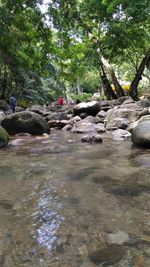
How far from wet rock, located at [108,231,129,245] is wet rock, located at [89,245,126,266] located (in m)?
0.07

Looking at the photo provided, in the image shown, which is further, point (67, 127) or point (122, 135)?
point (67, 127)

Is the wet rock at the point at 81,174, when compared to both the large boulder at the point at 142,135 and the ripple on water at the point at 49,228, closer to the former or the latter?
the ripple on water at the point at 49,228

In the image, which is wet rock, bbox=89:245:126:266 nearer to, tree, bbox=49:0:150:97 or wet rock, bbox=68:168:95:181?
wet rock, bbox=68:168:95:181

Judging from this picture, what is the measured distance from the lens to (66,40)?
396 inches

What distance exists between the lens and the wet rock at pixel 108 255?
6.91 ft

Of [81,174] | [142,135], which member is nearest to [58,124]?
[142,135]

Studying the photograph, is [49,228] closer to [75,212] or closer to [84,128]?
[75,212]

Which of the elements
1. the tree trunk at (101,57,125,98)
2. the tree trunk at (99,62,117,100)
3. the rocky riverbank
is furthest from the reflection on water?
the tree trunk at (99,62,117,100)

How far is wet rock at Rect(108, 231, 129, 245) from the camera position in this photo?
2.38 m

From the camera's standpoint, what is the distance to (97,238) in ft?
8.02

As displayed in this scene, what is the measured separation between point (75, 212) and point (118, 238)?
676 millimetres

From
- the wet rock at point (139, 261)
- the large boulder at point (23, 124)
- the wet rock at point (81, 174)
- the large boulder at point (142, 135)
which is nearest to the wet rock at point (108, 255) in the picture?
the wet rock at point (139, 261)

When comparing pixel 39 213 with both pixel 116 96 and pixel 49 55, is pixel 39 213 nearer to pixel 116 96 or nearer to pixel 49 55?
pixel 49 55

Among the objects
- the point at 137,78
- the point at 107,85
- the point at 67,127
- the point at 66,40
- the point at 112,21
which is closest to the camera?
the point at 66,40
